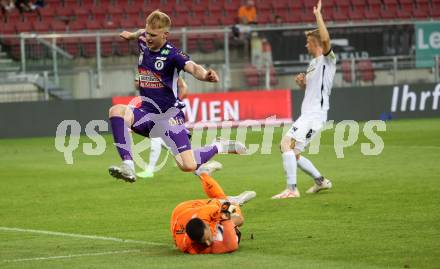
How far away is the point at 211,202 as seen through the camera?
10992mm

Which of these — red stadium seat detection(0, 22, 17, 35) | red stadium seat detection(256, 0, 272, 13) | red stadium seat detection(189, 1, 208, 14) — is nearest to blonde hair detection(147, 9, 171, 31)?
red stadium seat detection(0, 22, 17, 35)

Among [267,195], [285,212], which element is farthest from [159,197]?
[285,212]

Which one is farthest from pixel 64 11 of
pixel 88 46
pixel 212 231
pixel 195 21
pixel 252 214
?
pixel 212 231

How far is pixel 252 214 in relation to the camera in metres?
13.8

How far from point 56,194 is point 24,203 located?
1.13 m

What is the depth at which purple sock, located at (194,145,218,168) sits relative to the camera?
13008mm

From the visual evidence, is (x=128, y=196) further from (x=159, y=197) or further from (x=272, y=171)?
(x=272, y=171)

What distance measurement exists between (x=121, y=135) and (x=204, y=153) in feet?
3.97

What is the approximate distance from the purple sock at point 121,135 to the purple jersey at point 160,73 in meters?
0.41

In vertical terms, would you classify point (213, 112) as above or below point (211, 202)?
below

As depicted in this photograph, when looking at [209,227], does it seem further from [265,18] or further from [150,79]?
[265,18]

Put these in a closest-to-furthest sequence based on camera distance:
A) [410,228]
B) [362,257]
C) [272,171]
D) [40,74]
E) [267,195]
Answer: [362,257] < [410,228] < [267,195] < [272,171] < [40,74]

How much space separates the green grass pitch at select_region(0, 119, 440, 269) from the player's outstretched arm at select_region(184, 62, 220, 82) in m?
1.82

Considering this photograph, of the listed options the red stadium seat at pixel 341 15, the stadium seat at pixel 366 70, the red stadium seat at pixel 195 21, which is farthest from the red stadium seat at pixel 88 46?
the red stadium seat at pixel 341 15
